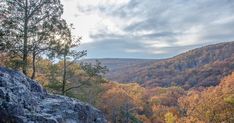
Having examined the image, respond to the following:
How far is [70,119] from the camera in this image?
21.5 m

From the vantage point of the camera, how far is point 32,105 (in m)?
19.3

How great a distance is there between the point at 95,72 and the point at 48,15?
842cm

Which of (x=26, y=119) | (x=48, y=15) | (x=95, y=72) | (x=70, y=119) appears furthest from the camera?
(x=95, y=72)

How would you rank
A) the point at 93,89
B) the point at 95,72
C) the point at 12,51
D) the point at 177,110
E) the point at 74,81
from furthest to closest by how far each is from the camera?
the point at 177,110 < the point at 93,89 < the point at 74,81 < the point at 95,72 < the point at 12,51

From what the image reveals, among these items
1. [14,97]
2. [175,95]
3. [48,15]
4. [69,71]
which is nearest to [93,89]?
[69,71]

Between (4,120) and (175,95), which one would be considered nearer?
(4,120)

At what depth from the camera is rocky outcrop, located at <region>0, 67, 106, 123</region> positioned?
16625 millimetres

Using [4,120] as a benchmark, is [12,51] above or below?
above

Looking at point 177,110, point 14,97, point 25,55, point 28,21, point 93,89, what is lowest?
point 177,110

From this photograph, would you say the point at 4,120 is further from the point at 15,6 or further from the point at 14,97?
the point at 15,6

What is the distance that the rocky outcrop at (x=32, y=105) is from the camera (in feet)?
54.5

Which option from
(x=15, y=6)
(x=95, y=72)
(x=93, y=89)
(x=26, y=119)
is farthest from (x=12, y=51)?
(x=93, y=89)

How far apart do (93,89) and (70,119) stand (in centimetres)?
4247

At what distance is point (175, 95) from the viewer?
17812cm
